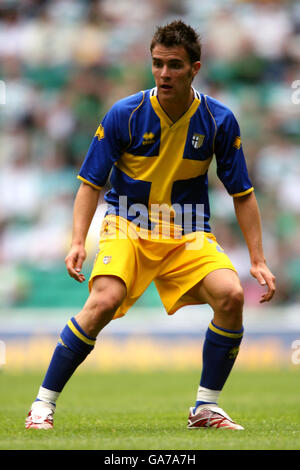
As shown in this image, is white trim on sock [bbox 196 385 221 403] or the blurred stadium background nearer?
white trim on sock [bbox 196 385 221 403]

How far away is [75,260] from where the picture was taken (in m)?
4.67

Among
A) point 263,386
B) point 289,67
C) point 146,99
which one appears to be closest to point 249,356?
point 263,386

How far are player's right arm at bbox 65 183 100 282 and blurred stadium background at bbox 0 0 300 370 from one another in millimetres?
6845

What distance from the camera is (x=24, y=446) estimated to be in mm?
3934

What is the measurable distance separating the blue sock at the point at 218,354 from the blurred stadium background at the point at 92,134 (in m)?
6.75

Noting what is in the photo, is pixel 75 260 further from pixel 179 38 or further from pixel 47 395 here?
pixel 179 38

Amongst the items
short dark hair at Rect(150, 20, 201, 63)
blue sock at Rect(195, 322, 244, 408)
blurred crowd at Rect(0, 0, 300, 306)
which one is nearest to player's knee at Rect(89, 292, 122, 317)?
blue sock at Rect(195, 322, 244, 408)

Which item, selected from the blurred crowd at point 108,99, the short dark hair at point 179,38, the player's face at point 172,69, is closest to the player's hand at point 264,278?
the player's face at point 172,69

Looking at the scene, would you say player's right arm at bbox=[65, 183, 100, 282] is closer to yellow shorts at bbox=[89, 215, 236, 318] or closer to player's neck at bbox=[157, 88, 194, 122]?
yellow shorts at bbox=[89, 215, 236, 318]

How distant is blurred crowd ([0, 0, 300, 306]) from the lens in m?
12.9

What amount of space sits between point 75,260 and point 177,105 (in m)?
1.11

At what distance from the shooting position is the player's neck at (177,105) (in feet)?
16.2

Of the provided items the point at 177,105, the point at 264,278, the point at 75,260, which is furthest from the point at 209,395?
the point at 177,105
